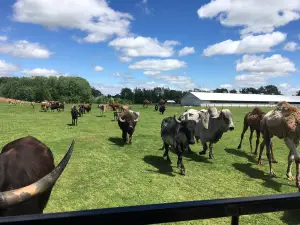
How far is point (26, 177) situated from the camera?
15.0 feet

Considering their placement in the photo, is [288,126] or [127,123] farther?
[127,123]

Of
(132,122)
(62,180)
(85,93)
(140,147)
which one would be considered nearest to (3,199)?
(62,180)

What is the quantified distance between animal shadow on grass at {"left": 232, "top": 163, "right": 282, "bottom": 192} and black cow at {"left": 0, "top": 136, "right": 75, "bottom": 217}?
683 cm

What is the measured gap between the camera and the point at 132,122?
14.9 metres

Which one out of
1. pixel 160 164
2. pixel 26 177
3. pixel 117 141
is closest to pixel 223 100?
pixel 117 141

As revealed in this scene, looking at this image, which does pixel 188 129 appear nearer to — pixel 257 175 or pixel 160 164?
pixel 160 164

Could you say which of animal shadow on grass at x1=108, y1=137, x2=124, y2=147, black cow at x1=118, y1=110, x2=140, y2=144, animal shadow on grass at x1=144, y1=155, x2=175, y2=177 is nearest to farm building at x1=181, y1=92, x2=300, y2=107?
animal shadow on grass at x1=108, y1=137, x2=124, y2=147

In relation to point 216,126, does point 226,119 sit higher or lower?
higher

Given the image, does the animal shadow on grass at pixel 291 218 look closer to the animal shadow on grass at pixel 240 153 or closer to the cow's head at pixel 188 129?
the cow's head at pixel 188 129

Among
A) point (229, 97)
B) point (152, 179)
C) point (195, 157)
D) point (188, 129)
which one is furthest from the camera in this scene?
point (229, 97)

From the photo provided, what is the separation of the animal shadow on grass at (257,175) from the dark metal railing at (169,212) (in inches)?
307

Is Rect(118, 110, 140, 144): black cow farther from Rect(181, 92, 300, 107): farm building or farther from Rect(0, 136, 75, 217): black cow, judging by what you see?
Rect(181, 92, 300, 107): farm building

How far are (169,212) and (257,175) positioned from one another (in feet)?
31.2

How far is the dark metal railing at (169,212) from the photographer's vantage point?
129 cm
